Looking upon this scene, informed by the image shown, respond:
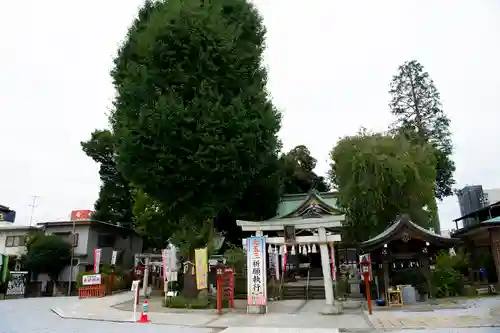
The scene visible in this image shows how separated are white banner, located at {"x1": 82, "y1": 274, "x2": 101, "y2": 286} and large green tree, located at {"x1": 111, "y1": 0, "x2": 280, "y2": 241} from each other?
9.75m

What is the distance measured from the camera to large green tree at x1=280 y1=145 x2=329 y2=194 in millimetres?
43469

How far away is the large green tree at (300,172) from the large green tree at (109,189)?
58.0ft

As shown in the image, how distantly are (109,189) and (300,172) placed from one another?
21.5 metres

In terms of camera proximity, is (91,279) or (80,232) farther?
(80,232)

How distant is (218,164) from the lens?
60.7 ft

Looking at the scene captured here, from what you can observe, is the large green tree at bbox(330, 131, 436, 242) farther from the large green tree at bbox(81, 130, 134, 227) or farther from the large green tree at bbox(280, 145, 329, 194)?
the large green tree at bbox(81, 130, 134, 227)

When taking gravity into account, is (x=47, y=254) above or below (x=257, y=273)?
above

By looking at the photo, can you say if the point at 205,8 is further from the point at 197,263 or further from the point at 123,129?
the point at 197,263

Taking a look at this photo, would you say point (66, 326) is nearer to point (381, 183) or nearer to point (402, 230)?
point (402, 230)

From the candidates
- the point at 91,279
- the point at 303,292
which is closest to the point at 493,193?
the point at 303,292

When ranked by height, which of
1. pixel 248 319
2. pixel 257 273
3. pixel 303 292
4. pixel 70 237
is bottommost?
pixel 248 319

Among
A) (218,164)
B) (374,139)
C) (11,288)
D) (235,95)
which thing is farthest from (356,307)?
(11,288)

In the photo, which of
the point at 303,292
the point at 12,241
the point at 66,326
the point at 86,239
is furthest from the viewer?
the point at 12,241

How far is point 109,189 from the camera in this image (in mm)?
38531
